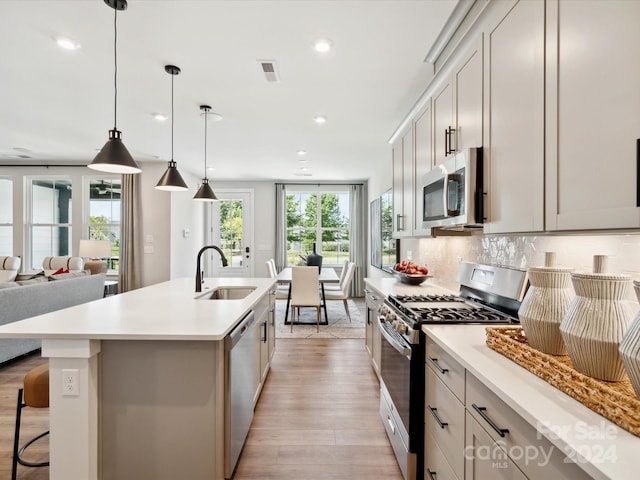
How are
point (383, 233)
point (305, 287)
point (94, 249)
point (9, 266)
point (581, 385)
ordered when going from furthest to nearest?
point (383, 233), point (94, 249), point (9, 266), point (305, 287), point (581, 385)

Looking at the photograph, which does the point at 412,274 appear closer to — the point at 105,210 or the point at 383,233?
the point at 383,233

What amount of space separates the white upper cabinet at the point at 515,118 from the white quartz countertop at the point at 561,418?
1.75 feet

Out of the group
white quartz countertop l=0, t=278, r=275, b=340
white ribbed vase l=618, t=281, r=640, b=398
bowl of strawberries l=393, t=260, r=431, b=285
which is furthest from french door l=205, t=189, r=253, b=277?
white ribbed vase l=618, t=281, r=640, b=398

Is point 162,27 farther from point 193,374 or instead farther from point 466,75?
point 193,374

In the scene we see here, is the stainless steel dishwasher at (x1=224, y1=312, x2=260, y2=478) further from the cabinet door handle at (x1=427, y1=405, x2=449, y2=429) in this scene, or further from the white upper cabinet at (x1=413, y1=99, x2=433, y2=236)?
the white upper cabinet at (x1=413, y1=99, x2=433, y2=236)

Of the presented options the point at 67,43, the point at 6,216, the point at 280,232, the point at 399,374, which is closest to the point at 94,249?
the point at 6,216

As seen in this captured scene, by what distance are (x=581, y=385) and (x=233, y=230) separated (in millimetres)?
7261

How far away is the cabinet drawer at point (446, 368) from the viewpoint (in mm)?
1223

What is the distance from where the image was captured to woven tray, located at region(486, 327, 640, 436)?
0.73 meters

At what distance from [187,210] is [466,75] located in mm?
5981

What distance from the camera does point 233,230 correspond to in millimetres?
7574

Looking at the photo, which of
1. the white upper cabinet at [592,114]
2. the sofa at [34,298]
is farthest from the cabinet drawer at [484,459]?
the sofa at [34,298]

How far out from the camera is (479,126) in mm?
1663

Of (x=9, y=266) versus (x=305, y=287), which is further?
(x=9, y=266)
